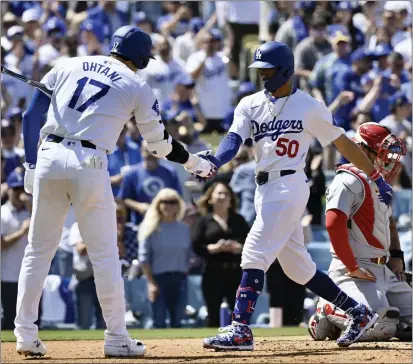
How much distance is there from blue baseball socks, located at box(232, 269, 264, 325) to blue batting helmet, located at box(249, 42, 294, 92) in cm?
138

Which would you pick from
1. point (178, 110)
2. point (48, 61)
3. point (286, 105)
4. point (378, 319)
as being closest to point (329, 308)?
point (378, 319)

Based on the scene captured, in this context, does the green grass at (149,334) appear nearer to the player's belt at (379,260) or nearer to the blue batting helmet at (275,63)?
the player's belt at (379,260)

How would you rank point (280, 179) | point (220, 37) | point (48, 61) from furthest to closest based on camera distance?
point (220, 37), point (48, 61), point (280, 179)

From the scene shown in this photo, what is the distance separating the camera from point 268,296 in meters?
13.3

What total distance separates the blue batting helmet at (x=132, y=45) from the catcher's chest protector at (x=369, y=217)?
81.6 inches

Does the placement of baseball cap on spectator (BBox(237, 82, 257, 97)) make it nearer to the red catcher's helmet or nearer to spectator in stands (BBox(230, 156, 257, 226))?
spectator in stands (BBox(230, 156, 257, 226))

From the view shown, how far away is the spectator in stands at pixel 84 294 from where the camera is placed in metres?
12.8

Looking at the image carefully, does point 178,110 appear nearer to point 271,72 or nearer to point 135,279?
point 135,279

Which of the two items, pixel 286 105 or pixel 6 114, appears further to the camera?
pixel 6 114

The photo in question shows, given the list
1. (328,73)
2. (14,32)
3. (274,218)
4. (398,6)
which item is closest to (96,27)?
(14,32)

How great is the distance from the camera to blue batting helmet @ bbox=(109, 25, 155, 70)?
7.96 m

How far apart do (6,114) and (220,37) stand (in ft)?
13.7

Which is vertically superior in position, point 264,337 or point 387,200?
point 387,200

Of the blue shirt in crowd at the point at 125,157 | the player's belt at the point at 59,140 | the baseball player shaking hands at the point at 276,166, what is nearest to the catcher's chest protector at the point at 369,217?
the baseball player shaking hands at the point at 276,166
